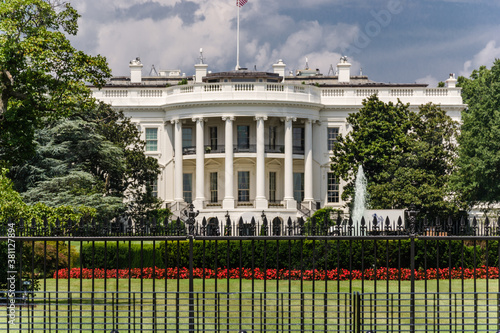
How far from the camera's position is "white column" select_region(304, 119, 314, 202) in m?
52.7

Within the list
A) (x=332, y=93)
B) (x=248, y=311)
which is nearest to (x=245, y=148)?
(x=332, y=93)

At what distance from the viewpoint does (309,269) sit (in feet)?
76.1

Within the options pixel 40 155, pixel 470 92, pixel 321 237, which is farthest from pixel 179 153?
pixel 321 237

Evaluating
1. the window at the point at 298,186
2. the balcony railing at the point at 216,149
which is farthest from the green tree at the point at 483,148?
the balcony railing at the point at 216,149

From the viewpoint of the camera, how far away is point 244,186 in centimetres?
5328

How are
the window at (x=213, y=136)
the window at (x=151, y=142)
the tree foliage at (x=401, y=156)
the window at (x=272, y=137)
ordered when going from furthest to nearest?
the window at (x=151, y=142) → the window at (x=213, y=136) → the window at (x=272, y=137) → the tree foliage at (x=401, y=156)

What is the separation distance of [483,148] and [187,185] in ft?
67.5

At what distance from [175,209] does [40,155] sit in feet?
44.3

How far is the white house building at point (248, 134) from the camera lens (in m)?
51.7

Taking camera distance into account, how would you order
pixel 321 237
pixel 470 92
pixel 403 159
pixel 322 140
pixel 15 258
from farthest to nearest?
Answer: pixel 322 140 → pixel 470 92 → pixel 403 159 → pixel 15 258 → pixel 321 237

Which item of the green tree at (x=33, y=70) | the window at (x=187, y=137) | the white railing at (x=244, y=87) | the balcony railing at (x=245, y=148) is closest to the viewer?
the green tree at (x=33, y=70)

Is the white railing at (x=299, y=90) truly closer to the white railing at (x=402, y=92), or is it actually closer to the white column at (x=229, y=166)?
the white column at (x=229, y=166)

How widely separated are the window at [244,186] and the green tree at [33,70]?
32.4m

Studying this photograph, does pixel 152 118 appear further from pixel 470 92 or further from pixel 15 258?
pixel 15 258
